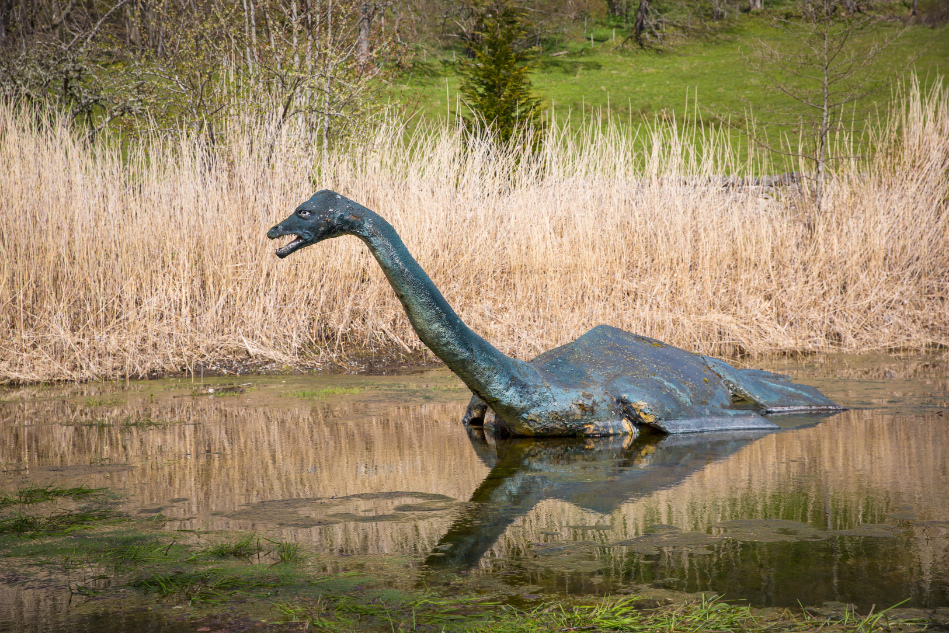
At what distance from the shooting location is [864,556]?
2730 mm

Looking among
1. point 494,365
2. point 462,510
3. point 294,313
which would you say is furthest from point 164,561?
point 294,313

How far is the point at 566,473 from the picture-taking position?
394cm

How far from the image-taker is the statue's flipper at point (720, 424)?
15.8ft

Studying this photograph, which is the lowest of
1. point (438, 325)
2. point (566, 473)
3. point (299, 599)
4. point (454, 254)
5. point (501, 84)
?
point (299, 599)

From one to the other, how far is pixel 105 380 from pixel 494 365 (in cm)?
392

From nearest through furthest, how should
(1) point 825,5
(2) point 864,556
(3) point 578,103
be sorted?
(2) point 864,556 < (1) point 825,5 < (3) point 578,103

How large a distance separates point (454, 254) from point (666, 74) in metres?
27.8

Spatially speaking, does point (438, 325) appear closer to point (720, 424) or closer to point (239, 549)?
point (239, 549)

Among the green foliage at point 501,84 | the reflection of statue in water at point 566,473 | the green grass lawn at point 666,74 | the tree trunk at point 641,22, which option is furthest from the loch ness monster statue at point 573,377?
the tree trunk at point 641,22

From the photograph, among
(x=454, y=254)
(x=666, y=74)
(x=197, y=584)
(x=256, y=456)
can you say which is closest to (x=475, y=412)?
(x=256, y=456)

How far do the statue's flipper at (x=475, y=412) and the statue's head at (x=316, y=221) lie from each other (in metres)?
1.54

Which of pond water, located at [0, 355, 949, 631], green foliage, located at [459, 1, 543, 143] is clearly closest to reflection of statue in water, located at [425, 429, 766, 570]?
pond water, located at [0, 355, 949, 631]

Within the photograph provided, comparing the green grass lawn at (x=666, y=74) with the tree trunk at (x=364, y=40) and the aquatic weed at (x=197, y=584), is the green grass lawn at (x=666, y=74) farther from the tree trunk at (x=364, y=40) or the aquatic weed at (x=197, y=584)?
the aquatic weed at (x=197, y=584)

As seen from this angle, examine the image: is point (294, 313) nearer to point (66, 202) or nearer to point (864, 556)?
point (66, 202)
